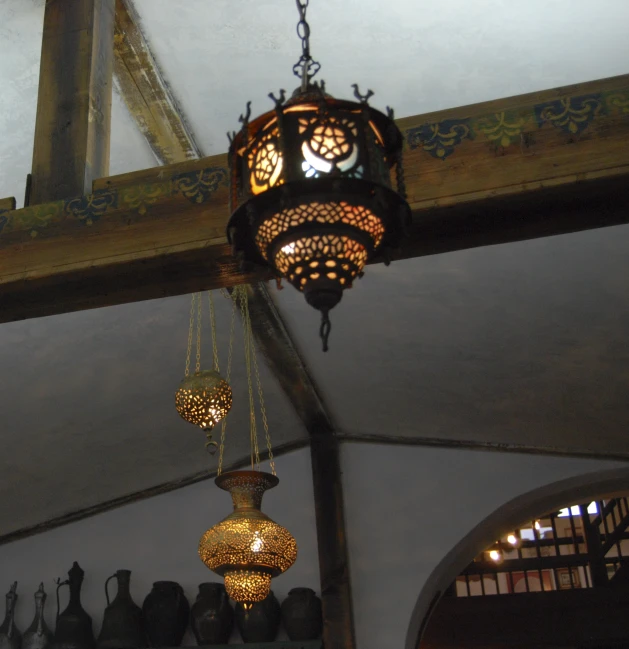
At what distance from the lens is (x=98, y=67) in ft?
10.7

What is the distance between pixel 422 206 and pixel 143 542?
5.07 meters

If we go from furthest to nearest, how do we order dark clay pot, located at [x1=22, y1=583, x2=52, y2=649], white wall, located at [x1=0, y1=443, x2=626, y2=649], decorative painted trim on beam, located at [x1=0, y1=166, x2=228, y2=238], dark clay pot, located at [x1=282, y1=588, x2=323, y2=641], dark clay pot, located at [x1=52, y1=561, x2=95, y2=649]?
dark clay pot, located at [x1=22, y1=583, x2=52, y2=649]
dark clay pot, located at [x1=52, y1=561, x2=95, y2=649]
white wall, located at [x1=0, y1=443, x2=626, y2=649]
dark clay pot, located at [x1=282, y1=588, x2=323, y2=641]
decorative painted trim on beam, located at [x1=0, y1=166, x2=228, y2=238]

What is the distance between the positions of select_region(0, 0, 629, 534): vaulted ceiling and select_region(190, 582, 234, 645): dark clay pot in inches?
36.9

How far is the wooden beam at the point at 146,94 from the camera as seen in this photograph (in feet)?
12.2

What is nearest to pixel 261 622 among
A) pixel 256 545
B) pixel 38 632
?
pixel 38 632

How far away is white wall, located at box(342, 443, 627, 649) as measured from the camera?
20.4ft

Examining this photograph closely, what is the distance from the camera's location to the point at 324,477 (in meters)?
Result: 6.63

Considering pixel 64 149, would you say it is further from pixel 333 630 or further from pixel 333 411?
pixel 333 630

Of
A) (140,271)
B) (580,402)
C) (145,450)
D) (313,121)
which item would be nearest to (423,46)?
(140,271)

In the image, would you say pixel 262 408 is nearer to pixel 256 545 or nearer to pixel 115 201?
pixel 256 545

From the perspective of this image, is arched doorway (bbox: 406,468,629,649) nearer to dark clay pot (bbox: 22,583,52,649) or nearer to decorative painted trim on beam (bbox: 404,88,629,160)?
dark clay pot (bbox: 22,583,52,649)

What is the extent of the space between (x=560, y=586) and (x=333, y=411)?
4.91 m

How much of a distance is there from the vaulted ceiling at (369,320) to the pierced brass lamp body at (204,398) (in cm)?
59

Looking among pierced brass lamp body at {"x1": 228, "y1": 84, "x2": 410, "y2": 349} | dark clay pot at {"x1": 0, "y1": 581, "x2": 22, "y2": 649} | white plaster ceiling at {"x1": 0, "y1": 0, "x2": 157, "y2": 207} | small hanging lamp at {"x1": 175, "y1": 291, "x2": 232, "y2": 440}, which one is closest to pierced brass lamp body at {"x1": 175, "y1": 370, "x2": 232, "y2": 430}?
small hanging lamp at {"x1": 175, "y1": 291, "x2": 232, "y2": 440}
